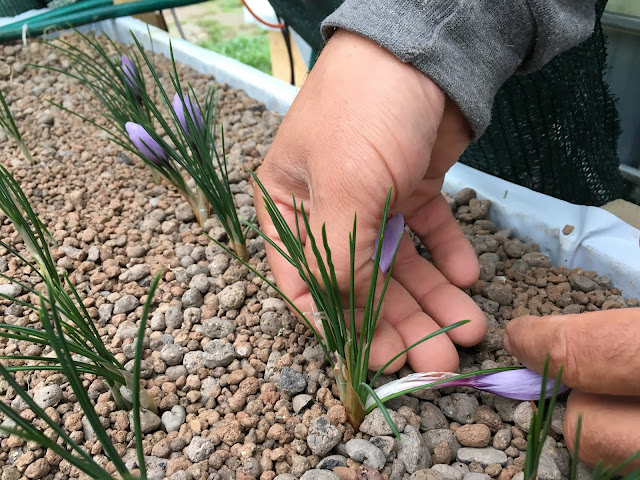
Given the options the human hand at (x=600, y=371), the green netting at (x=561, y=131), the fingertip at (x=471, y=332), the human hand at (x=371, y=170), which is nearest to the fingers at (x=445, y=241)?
the human hand at (x=371, y=170)

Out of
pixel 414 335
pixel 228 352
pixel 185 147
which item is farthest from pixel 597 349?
pixel 185 147

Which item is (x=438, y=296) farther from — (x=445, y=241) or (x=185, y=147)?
(x=185, y=147)

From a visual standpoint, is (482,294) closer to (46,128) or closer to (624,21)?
(624,21)

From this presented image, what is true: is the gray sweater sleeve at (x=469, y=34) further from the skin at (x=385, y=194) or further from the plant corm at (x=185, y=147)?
the plant corm at (x=185, y=147)

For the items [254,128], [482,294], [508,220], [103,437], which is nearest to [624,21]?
[508,220]

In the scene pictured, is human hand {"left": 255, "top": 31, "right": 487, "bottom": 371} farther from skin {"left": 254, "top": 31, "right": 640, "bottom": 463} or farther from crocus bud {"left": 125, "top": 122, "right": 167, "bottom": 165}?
crocus bud {"left": 125, "top": 122, "right": 167, "bottom": 165}
